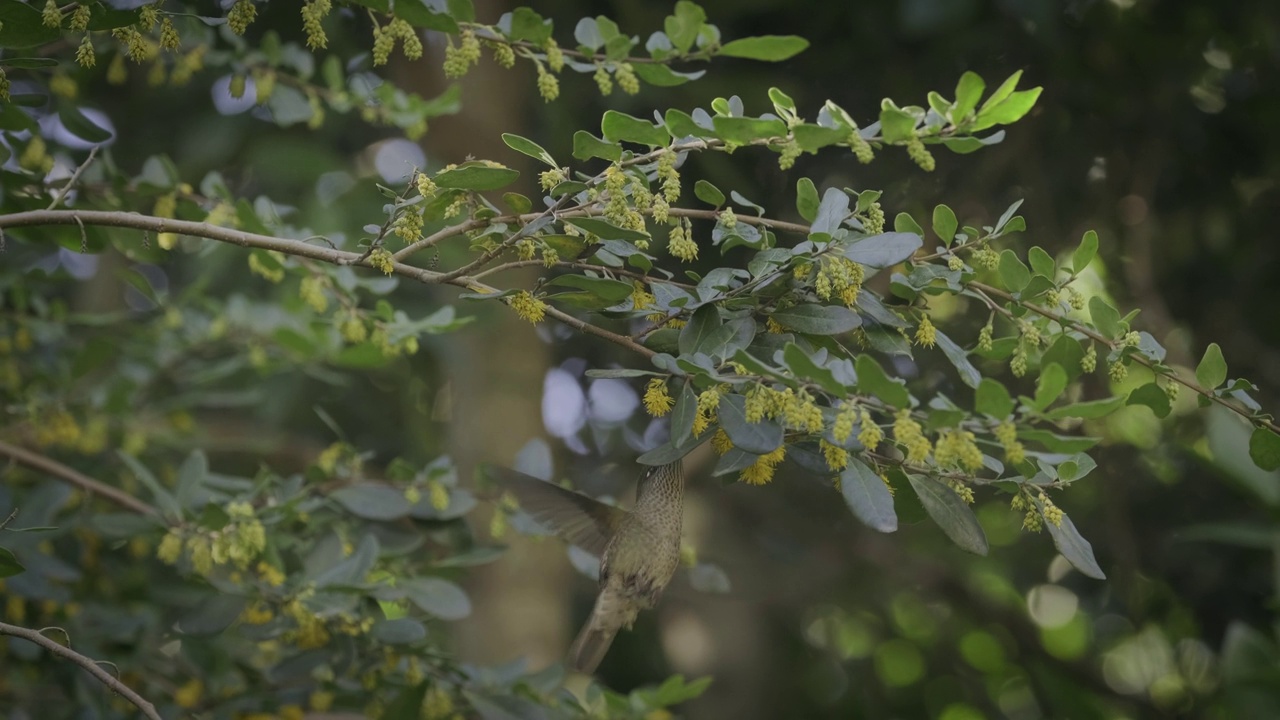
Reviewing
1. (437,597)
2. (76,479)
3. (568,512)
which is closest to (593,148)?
(568,512)

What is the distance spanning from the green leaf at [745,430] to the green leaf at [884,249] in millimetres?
191

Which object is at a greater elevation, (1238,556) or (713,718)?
(1238,556)

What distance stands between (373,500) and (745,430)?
93 centimetres

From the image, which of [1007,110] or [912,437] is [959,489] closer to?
[912,437]

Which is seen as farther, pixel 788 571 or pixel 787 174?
pixel 788 571

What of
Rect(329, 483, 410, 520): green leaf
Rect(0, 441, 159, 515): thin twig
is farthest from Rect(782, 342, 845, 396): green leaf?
Rect(0, 441, 159, 515): thin twig

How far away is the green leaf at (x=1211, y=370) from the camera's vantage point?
125 centimetres

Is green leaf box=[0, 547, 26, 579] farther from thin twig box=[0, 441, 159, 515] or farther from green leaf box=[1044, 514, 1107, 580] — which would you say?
green leaf box=[1044, 514, 1107, 580]

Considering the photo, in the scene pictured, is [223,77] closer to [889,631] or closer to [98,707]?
[98,707]

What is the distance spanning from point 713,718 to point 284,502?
2.07 m

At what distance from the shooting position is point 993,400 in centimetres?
103

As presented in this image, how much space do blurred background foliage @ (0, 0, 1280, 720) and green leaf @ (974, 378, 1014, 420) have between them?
61.5 inches

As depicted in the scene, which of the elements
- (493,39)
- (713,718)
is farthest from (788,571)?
(493,39)

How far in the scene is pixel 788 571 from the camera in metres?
3.41
